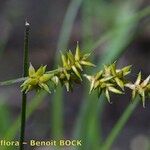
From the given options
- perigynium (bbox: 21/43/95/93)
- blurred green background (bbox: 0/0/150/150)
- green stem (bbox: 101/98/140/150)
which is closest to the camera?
perigynium (bbox: 21/43/95/93)

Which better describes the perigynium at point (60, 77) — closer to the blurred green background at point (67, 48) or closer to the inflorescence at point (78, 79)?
the inflorescence at point (78, 79)

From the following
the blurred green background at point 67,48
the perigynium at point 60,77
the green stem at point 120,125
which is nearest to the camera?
the perigynium at point 60,77

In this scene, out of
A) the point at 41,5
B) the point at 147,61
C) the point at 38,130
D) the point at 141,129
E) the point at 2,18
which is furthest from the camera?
the point at 41,5

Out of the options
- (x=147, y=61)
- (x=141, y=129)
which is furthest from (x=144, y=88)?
(x=147, y=61)

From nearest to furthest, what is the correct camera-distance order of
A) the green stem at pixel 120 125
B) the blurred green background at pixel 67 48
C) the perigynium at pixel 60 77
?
the perigynium at pixel 60 77 < the green stem at pixel 120 125 < the blurred green background at pixel 67 48

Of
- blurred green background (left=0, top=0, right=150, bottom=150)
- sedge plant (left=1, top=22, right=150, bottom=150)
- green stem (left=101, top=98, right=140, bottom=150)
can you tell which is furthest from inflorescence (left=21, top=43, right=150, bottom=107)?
blurred green background (left=0, top=0, right=150, bottom=150)

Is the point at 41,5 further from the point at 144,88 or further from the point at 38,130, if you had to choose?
the point at 144,88

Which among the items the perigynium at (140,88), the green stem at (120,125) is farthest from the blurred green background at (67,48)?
the perigynium at (140,88)

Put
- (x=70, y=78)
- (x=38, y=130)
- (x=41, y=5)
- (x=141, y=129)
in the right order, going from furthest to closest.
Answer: (x=41, y=5)
(x=141, y=129)
(x=38, y=130)
(x=70, y=78)

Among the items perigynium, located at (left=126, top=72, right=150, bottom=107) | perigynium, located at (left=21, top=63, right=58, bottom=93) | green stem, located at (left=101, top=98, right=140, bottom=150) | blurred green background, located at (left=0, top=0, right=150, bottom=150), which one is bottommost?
perigynium, located at (left=126, top=72, right=150, bottom=107)

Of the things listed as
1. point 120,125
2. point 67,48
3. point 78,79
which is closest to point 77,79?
point 78,79

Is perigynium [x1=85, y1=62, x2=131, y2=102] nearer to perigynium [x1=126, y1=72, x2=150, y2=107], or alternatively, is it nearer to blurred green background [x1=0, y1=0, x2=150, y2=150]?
perigynium [x1=126, y1=72, x2=150, y2=107]
